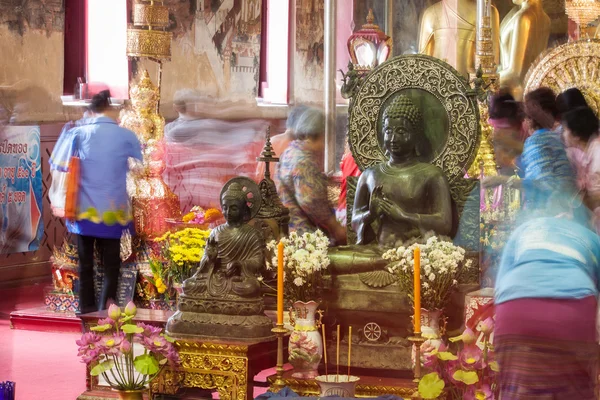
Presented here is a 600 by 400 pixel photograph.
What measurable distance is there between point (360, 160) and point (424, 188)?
1.28 ft

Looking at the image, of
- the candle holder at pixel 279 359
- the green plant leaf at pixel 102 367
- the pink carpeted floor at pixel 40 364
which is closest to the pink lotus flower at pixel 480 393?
the candle holder at pixel 279 359

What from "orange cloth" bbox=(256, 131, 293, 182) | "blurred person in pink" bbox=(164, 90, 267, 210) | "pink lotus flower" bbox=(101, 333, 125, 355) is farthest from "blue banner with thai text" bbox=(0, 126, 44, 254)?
"pink lotus flower" bbox=(101, 333, 125, 355)

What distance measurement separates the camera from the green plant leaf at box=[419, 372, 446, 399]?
3812 millimetres

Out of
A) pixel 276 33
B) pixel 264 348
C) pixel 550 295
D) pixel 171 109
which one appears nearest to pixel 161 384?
pixel 264 348

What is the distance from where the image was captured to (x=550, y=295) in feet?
9.88

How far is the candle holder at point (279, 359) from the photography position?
3.92 m

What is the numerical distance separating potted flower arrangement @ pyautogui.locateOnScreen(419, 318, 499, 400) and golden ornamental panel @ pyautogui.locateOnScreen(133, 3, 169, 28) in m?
4.30

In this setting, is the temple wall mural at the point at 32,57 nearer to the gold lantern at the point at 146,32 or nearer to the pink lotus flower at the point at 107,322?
the gold lantern at the point at 146,32

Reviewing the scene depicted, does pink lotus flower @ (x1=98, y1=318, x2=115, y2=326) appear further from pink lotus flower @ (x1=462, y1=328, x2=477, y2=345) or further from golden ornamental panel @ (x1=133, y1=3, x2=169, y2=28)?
golden ornamental panel @ (x1=133, y1=3, x2=169, y2=28)

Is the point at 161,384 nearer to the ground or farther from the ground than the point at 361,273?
nearer to the ground

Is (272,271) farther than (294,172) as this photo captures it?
No

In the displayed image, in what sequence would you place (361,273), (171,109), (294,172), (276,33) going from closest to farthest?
(361,273)
(294,172)
(171,109)
(276,33)

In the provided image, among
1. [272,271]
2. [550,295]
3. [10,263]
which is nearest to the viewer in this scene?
[550,295]

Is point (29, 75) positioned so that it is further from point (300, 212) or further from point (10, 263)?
point (300, 212)
